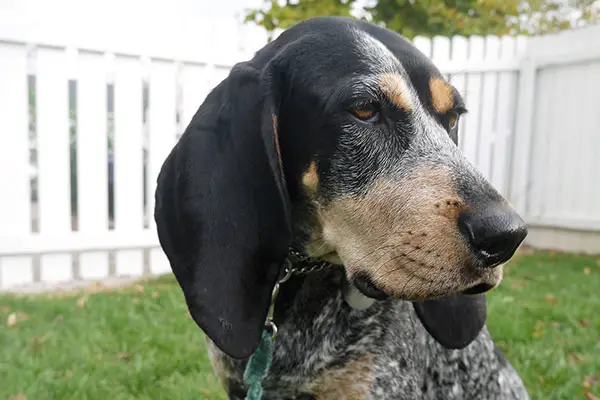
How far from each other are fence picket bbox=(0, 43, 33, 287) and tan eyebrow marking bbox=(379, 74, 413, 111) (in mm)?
4282

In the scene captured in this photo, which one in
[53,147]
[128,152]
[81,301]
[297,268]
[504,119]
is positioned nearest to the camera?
[297,268]

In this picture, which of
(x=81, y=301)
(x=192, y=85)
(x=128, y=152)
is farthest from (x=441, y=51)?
(x=81, y=301)

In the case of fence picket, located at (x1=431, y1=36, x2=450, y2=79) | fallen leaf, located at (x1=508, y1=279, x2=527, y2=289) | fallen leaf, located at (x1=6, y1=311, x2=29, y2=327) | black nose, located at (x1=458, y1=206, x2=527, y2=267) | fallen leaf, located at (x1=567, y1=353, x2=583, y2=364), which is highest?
fence picket, located at (x1=431, y1=36, x2=450, y2=79)

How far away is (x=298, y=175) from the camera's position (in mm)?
1977

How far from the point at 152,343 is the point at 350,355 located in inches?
93.5

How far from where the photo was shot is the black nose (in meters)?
1.55

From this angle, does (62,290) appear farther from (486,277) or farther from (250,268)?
(486,277)

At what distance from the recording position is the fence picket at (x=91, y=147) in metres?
5.44

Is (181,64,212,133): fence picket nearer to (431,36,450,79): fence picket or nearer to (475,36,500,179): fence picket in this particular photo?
(431,36,450,79): fence picket

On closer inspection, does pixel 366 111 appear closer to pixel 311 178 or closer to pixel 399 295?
pixel 311 178

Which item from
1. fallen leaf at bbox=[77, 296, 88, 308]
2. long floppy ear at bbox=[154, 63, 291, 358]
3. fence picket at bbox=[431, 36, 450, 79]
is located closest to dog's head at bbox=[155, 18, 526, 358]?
long floppy ear at bbox=[154, 63, 291, 358]

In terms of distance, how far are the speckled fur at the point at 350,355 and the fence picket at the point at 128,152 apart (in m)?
3.79

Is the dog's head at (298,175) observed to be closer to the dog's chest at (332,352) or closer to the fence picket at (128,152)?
the dog's chest at (332,352)

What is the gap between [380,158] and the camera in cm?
194
